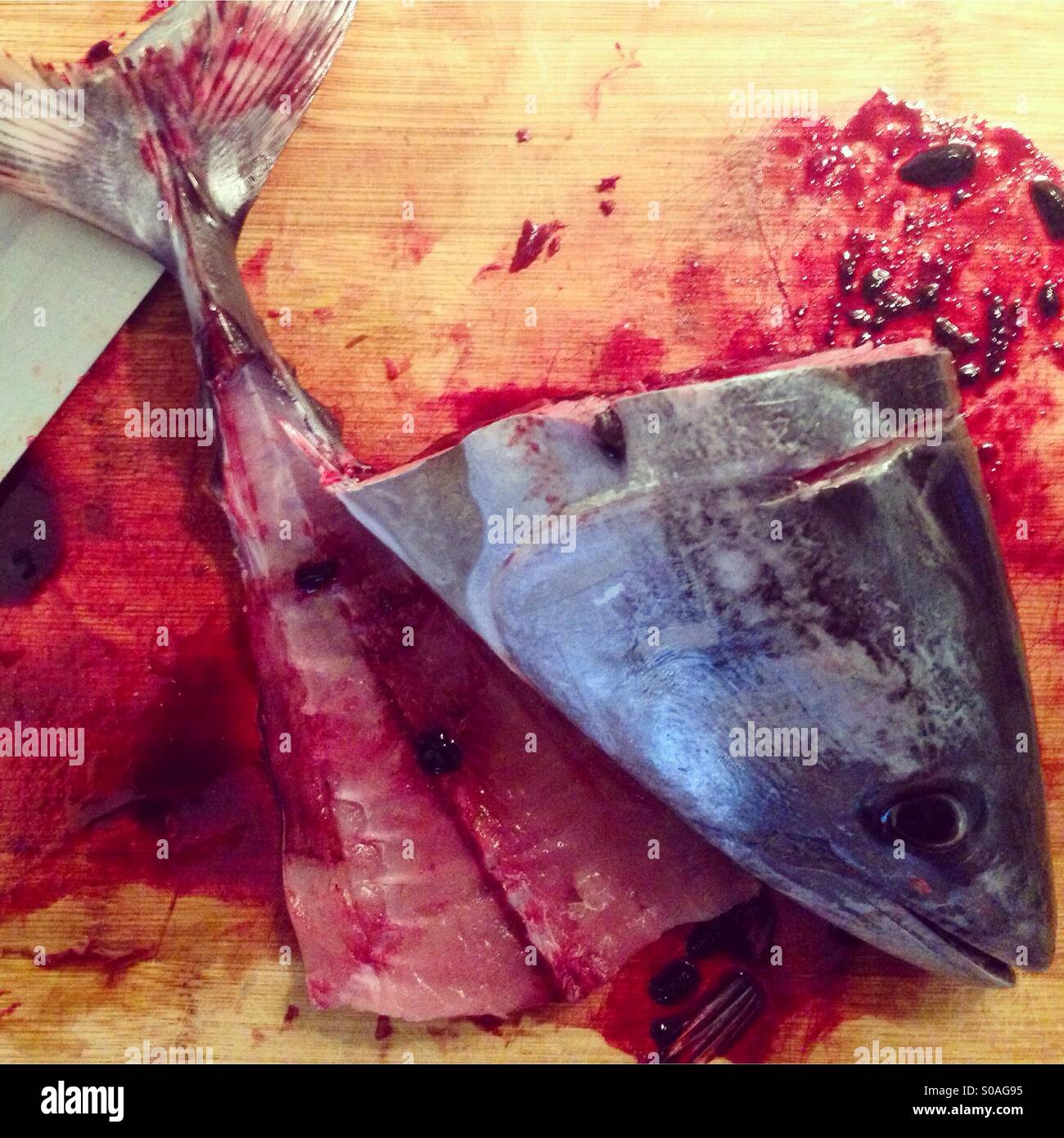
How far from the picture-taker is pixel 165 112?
8.30ft

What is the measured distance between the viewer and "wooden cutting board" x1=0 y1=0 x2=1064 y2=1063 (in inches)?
107

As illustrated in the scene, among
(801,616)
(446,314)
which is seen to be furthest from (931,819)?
(446,314)

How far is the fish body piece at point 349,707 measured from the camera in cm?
252

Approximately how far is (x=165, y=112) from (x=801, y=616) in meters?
2.32

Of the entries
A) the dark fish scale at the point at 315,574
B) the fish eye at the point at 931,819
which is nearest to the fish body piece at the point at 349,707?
the dark fish scale at the point at 315,574

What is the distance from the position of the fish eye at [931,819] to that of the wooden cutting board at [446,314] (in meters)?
0.88

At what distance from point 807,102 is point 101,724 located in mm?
3032

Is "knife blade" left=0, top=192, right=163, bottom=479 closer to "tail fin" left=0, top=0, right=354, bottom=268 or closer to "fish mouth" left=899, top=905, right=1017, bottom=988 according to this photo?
"tail fin" left=0, top=0, right=354, bottom=268

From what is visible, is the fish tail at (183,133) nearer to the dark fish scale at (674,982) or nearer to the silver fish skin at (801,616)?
the silver fish skin at (801,616)

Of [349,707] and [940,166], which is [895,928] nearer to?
[349,707]

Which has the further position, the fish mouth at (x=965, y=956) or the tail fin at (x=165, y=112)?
the tail fin at (x=165, y=112)

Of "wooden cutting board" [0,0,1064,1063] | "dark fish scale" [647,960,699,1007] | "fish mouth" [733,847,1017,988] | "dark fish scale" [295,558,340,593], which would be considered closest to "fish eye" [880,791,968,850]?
"fish mouth" [733,847,1017,988]
